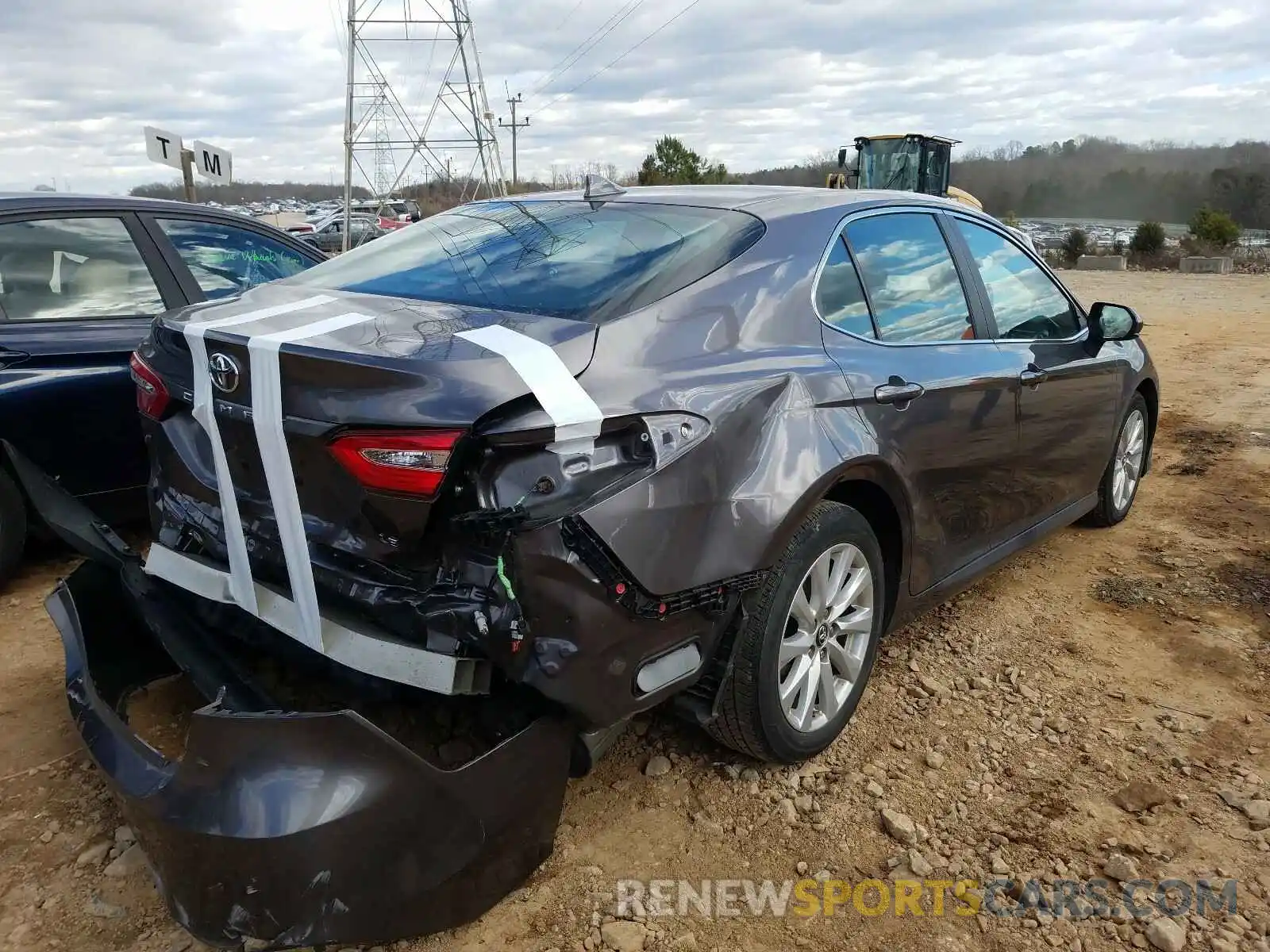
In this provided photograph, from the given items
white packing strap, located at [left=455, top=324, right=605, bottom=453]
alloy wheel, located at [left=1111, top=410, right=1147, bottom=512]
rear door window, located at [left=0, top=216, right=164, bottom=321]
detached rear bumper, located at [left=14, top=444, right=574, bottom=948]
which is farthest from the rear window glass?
alloy wheel, located at [left=1111, top=410, right=1147, bottom=512]

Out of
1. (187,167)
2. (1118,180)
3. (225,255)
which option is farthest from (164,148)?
(1118,180)

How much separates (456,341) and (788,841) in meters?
1.52

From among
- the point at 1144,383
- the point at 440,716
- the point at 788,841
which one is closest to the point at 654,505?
the point at 440,716

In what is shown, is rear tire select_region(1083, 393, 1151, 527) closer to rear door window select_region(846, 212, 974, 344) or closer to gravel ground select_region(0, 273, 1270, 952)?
gravel ground select_region(0, 273, 1270, 952)

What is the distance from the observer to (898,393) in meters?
2.72

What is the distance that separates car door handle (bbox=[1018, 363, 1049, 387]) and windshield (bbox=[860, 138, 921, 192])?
18880mm

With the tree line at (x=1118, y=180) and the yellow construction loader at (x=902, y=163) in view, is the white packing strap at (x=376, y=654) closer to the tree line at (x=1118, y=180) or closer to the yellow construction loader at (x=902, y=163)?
the yellow construction loader at (x=902, y=163)

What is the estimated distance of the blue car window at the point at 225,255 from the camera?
14.2 ft

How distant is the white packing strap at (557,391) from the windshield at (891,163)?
2079 centimetres

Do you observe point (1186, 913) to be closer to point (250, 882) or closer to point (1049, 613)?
point (1049, 613)

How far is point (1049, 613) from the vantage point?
149 inches

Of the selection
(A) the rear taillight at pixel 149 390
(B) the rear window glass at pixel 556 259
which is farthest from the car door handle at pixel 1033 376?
(A) the rear taillight at pixel 149 390

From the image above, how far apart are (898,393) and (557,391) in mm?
1247

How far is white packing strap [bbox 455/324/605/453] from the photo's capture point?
1.85 m
